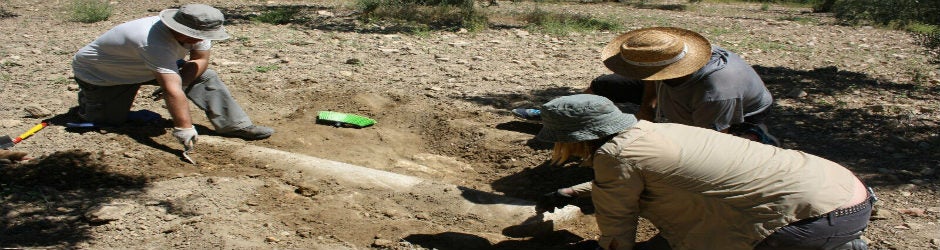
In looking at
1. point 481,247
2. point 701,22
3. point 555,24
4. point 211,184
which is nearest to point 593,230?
point 481,247

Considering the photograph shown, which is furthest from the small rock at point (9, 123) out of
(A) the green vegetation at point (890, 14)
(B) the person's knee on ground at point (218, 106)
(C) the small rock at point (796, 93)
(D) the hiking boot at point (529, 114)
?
(A) the green vegetation at point (890, 14)

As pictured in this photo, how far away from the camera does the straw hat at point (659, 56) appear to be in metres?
3.44

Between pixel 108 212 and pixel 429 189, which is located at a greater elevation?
pixel 108 212

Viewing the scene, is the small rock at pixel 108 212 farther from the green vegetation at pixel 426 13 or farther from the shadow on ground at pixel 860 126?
the green vegetation at pixel 426 13

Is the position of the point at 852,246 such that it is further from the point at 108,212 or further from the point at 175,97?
the point at 175,97

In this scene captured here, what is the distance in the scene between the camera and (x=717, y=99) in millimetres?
3516

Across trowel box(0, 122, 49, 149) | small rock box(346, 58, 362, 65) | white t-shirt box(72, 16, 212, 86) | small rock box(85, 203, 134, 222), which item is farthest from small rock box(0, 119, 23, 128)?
small rock box(346, 58, 362, 65)

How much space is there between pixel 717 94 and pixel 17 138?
3.71m

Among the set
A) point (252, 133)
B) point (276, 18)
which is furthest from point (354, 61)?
point (276, 18)

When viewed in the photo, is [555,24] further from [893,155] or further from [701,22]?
[893,155]

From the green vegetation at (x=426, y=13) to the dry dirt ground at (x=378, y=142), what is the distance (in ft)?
1.37

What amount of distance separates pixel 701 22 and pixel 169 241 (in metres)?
9.23

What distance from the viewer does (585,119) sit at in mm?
2629

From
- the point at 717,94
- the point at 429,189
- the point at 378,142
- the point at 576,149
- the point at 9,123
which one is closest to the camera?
the point at 576,149
